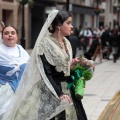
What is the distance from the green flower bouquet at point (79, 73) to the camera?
4.57 m

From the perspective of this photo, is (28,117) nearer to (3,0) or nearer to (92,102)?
(92,102)

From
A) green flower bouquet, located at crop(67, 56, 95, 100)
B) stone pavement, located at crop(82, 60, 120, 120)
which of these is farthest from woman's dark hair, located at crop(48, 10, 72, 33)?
stone pavement, located at crop(82, 60, 120, 120)

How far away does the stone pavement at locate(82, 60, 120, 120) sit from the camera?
8.46 metres

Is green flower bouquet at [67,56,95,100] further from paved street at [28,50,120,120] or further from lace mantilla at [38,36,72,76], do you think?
paved street at [28,50,120,120]

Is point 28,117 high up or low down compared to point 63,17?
down

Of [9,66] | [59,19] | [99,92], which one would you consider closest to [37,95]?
[59,19]

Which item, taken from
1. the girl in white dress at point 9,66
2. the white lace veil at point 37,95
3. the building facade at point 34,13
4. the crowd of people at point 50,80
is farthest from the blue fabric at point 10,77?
the building facade at point 34,13

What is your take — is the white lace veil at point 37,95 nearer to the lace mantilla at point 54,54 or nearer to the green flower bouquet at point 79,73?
the lace mantilla at point 54,54

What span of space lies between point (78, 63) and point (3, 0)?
80.9 feet

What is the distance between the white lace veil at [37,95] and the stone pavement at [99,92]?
3171 mm

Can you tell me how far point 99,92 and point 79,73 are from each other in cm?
636

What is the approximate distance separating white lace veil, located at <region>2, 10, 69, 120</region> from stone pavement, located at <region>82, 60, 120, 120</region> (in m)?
3.17

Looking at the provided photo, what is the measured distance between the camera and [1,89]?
18.6ft

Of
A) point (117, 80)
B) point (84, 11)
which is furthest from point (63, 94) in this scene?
point (84, 11)
